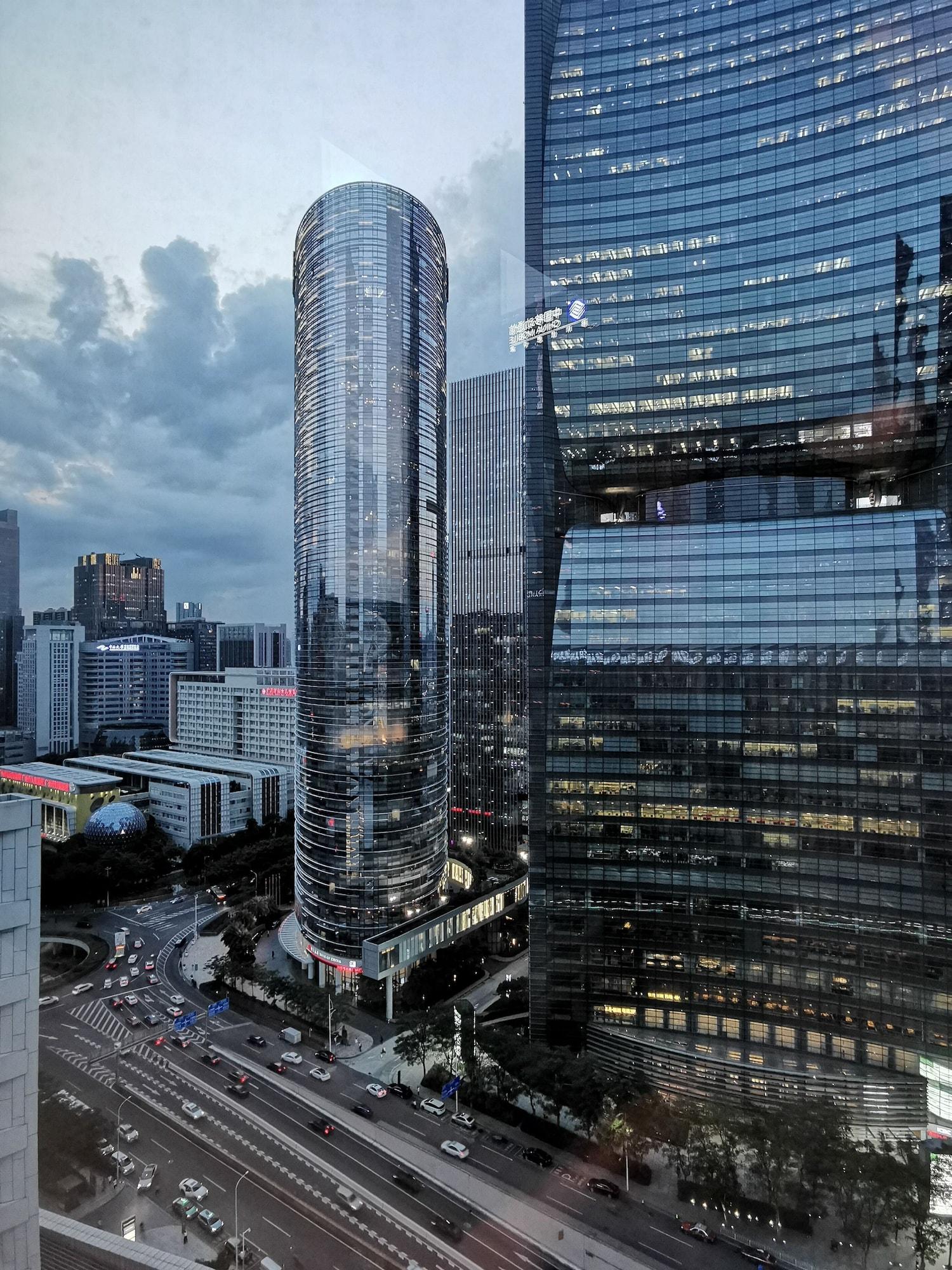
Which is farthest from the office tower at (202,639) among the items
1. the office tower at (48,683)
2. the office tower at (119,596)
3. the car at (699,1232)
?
the car at (699,1232)

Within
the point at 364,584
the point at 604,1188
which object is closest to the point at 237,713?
the point at 364,584

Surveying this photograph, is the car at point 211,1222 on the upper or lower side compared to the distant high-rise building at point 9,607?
lower

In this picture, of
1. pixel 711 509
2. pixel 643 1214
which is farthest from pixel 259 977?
pixel 711 509

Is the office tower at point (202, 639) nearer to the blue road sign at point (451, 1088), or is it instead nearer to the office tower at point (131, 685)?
the office tower at point (131, 685)

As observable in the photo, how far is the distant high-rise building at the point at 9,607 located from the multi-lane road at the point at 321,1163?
11.8m

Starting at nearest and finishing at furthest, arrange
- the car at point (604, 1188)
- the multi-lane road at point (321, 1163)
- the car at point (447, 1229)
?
the multi-lane road at point (321, 1163)
the car at point (447, 1229)
the car at point (604, 1188)

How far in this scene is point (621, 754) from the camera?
76.6ft

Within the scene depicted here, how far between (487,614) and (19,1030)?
142 ft

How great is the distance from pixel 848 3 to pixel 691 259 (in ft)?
33.2

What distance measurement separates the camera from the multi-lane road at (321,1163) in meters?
13.5

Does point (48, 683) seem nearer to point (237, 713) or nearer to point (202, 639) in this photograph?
point (202, 639)

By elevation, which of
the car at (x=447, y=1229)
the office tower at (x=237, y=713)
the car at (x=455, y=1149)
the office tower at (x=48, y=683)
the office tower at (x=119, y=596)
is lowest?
the car at (x=455, y=1149)

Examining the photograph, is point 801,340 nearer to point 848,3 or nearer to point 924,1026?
point 848,3

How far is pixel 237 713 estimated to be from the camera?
5466cm
